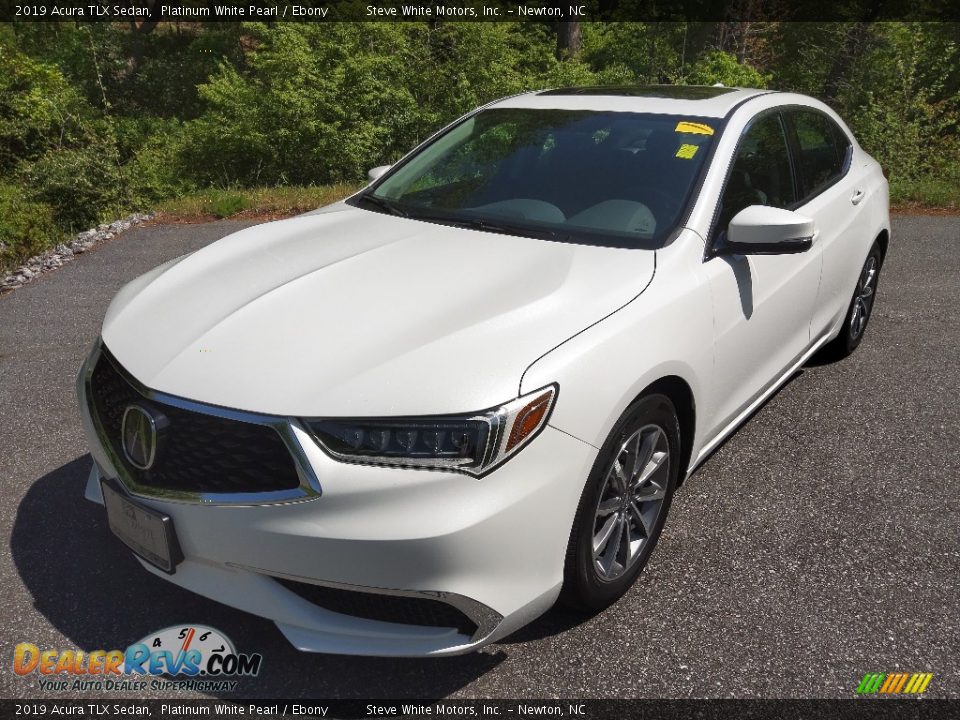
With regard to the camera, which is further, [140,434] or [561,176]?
[561,176]

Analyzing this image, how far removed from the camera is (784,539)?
10.4 ft

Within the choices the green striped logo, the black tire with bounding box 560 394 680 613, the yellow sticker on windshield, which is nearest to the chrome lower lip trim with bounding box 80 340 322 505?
the black tire with bounding box 560 394 680 613

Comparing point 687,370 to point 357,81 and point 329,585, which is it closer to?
point 329,585

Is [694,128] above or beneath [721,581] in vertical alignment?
above

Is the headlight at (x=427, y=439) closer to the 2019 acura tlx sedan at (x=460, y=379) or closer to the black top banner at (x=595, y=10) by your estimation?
the 2019 acura tlx sedan at (x=460, y=379)

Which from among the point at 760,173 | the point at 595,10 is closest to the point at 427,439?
the point at 760,173

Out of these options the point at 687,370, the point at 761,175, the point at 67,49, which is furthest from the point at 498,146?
the point at 67,49

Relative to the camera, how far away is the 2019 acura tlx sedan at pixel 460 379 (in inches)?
82.6

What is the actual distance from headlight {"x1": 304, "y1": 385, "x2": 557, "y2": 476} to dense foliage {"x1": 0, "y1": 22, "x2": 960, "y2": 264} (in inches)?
404

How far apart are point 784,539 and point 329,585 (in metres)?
1.94

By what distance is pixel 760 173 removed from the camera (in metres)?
3.49

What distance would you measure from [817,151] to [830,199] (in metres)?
0.28

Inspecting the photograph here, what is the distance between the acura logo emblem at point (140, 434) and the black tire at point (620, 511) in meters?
1.24

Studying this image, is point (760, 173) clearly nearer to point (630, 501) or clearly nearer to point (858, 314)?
point (630, 501)
